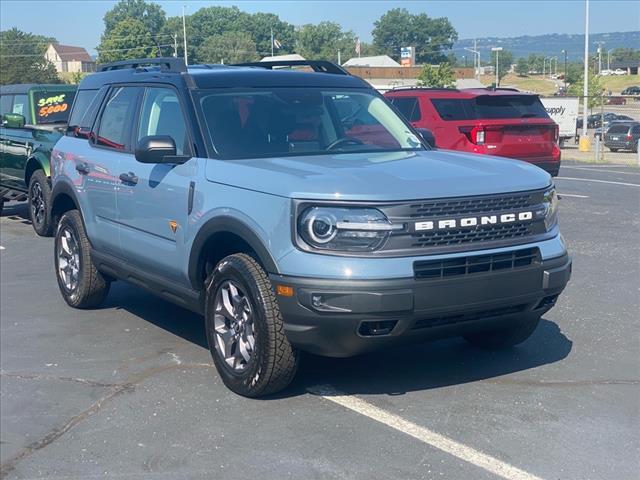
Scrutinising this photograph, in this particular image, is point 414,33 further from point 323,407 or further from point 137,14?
point 323,407

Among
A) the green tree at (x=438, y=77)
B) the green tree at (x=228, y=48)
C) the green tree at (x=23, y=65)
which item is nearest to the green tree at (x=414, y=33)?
the green tree at (x=228, y=48)

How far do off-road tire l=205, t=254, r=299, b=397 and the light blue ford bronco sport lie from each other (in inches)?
0.4

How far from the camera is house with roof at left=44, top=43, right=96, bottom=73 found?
107875 mm

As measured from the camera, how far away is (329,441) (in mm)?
4516

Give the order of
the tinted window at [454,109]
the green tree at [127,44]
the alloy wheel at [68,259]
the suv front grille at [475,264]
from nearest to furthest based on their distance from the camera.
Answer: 1. the suv front grille at [475,264]
2. the alloy wheel at [68,259]
3. the tinted window at [454,109]
4. the green tree at [127,44]

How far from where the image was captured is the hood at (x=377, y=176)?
4688 mm

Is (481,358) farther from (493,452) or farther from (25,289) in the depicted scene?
(25,289)

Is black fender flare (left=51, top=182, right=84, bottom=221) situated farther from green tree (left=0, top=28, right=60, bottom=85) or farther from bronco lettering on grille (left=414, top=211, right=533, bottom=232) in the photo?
green tree (left=0, top=28, right=60, bottom=85)

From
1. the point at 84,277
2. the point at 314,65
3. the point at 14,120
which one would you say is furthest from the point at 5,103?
the point at 314,65

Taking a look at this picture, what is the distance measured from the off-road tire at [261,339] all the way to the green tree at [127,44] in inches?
2747

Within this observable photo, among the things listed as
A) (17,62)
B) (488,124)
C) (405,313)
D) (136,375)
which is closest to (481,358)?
(405,313)

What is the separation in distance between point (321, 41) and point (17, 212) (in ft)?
323

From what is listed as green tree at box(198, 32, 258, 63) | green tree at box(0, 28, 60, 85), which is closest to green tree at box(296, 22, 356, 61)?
green tree at box(198, 32, 258, 63)

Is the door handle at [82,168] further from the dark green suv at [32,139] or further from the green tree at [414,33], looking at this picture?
the green tree at [414,33]
